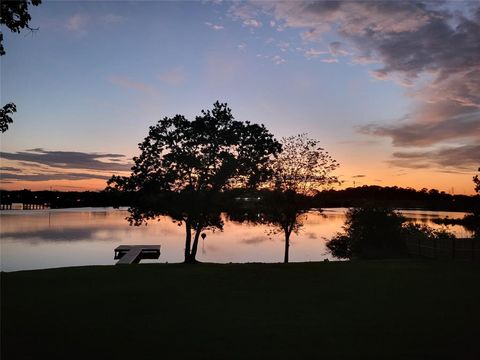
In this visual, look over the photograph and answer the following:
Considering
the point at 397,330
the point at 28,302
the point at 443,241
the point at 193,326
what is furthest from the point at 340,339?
the point at 443,241

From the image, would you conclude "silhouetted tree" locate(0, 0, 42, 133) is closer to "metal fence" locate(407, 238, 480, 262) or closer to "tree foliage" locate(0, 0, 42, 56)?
"tree foliage" locate(0, 0, 42, 56)

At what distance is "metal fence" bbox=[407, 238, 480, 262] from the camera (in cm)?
3044

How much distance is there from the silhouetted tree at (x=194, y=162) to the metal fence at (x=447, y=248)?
48.2 ft

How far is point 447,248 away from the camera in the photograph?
103 ft

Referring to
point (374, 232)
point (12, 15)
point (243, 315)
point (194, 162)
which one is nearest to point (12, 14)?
point (12, 15)

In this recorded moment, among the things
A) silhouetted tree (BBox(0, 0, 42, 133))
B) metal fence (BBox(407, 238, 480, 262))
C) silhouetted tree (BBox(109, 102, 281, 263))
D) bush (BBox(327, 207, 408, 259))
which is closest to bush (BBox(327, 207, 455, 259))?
bush (BBox(327, 207, 408, 259))

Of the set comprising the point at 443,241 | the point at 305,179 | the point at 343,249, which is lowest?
the point at 343,249

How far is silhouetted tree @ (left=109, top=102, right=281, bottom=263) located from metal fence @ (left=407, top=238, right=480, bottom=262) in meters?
14.7

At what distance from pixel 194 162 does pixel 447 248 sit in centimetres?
2114

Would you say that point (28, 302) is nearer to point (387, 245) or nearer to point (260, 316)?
point (260, 316)

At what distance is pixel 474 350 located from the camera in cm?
936

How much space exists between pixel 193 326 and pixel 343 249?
4932 centimetres

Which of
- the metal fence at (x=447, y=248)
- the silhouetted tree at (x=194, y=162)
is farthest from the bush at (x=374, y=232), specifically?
the silhouetted tree at (x=194, y=162)

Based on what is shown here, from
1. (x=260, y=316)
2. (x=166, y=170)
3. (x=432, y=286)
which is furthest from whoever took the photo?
(x=166, y=170)
